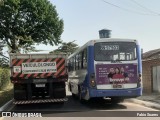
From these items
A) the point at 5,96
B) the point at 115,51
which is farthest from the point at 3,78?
the point at 115,51

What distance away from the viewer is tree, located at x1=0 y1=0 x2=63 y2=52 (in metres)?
56.6

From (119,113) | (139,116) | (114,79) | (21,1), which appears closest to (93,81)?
(114,79)

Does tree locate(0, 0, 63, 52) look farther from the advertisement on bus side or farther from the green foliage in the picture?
the advertisement on bus side

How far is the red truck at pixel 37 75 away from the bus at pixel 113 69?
65.0 inches

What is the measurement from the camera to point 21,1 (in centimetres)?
5741

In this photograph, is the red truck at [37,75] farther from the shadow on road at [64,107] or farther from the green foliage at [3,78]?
the green foliage at [3,78]

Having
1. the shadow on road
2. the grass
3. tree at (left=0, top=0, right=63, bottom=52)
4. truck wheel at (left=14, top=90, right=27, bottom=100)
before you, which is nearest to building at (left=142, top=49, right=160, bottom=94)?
the shadow on road

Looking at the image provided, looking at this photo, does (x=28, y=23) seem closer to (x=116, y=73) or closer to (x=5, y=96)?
(x=5, y=96)

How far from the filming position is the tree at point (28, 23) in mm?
56625

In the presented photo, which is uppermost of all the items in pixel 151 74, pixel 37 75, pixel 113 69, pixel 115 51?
pixel 115 51

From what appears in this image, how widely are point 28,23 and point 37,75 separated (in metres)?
40.1

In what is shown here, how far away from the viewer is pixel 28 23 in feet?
192

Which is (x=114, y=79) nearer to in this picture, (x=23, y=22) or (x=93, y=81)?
(x=93, y=81)

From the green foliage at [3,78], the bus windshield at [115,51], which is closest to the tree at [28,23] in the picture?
the green foliage at [3,78]
